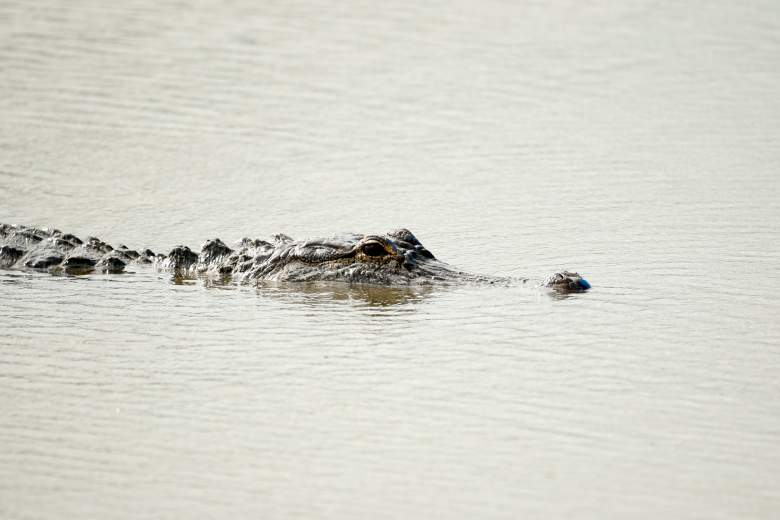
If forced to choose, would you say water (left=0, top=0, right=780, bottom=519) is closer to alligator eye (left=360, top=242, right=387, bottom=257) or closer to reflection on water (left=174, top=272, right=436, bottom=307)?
reflection on water (left=174, top=272, right=436, bottom=307)

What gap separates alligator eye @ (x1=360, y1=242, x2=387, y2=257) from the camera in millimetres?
9906

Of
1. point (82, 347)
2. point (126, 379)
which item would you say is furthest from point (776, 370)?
point (82, 347)

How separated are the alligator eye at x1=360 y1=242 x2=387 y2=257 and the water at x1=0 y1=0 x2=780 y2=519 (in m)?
0.35

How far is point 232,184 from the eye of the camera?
43.7 feet

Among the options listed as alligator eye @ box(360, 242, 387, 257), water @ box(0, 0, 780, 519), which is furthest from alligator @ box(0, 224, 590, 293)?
water @ box(0, 0, 780, 519)

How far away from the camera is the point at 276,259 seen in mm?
10258

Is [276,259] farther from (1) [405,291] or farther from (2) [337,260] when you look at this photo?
(1) [405,291]

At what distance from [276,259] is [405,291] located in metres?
1.26

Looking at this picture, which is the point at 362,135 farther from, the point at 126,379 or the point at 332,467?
the point at 332,467

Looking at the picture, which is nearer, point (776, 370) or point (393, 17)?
point (776, 370)

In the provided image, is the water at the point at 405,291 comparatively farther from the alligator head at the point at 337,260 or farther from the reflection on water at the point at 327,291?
the alligator head at the point at 337,260

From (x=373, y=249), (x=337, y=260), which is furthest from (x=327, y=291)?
(x=373, y=249)

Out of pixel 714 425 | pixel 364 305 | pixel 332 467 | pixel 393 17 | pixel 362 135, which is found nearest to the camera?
pixel 332 467

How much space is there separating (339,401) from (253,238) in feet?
15.3
